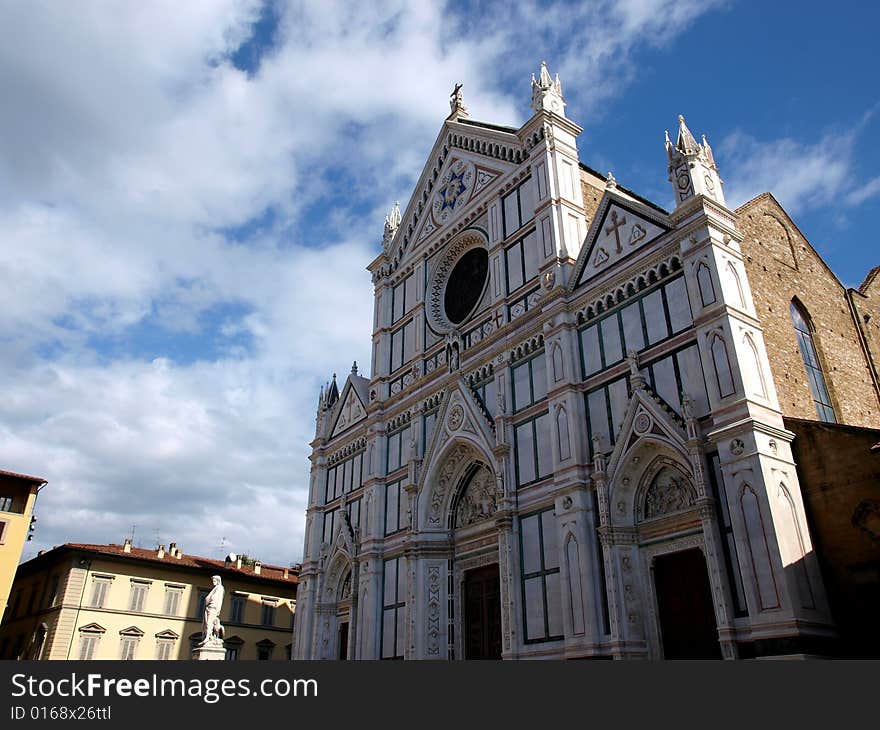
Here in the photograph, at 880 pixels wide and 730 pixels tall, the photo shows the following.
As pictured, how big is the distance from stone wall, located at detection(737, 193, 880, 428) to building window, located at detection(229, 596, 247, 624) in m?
29.1

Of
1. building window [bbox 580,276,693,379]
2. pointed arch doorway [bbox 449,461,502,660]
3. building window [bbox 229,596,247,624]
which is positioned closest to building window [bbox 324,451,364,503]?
pointed arch doorway [bbox 449,461,502,660]

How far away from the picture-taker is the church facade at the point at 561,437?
13.5 meters

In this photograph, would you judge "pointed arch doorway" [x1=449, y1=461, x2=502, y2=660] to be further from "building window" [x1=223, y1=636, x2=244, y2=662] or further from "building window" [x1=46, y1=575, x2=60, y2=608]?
"building window" [x1=46, y1=575, x2=60, y2=608]

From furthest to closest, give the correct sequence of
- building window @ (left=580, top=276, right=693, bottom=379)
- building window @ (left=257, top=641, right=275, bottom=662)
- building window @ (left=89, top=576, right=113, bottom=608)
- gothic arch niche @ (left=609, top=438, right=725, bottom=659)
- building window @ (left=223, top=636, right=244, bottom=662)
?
building window @ (left=257, top=641, right=275, bottom=662)
building window @ (left=223, top=636, right=244, bottom=662)
building window @ (left=89, top=576, right=113, bottom=608)
building window @ (left=580, top=276, right=693, bottom=379)
gothic arch niche @ (left=609, top=438, right=725, bottom=659)

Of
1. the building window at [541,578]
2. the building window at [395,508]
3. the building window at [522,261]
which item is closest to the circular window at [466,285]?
the building window at [522,261]

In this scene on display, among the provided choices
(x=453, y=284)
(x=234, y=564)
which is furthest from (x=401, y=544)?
(x=234, y=564)

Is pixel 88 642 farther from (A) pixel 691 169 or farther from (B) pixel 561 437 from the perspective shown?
(A) pixel 691 169

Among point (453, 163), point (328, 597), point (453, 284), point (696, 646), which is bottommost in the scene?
point (696, 646)

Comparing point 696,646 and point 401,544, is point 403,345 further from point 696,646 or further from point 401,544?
point 696,646

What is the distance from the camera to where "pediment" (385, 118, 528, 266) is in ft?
77.7

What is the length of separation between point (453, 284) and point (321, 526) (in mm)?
10825

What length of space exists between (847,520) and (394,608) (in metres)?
13.7

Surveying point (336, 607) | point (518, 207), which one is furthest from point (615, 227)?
point (336, 607)

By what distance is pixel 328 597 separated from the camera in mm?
25750
